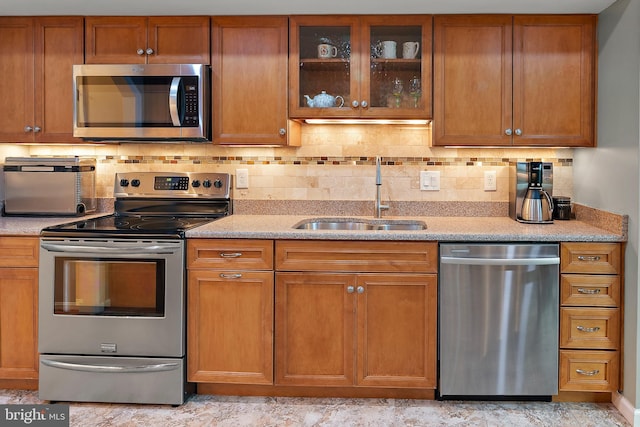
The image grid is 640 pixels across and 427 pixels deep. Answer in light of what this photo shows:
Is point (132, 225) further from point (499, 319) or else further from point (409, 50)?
point (499, 319)

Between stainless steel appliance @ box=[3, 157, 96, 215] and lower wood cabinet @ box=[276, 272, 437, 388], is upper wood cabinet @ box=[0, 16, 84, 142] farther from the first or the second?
lower wood cabinet @ box=[276, 272, 437, 388]

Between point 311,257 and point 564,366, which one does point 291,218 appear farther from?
point 564,366

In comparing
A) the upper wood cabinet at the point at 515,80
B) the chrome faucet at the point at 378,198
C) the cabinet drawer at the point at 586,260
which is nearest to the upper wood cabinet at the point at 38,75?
the chrome faucet at the point at 378,198

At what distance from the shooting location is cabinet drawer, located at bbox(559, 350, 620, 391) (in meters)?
2.88

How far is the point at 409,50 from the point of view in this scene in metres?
3.22

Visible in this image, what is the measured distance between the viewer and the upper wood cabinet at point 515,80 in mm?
3160

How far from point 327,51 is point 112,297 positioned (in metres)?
1.65

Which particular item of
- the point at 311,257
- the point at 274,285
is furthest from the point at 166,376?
the point at 311,257

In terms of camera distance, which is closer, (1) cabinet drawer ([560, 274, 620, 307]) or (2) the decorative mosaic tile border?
(1) cabinet drawer ([560, 274, 620, 307])

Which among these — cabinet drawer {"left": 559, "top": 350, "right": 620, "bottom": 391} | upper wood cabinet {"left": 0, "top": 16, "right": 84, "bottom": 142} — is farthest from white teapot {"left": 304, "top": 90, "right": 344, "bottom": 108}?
cabinet drawer {"left": 559, "top": 350, "right": 620, "bottom": 391}

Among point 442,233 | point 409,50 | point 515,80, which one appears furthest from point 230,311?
point 515,80

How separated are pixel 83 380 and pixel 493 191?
2.40 meters

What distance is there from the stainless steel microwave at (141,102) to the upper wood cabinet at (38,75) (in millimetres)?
147

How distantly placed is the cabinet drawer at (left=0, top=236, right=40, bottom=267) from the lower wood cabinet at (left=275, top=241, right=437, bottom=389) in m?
1.18
